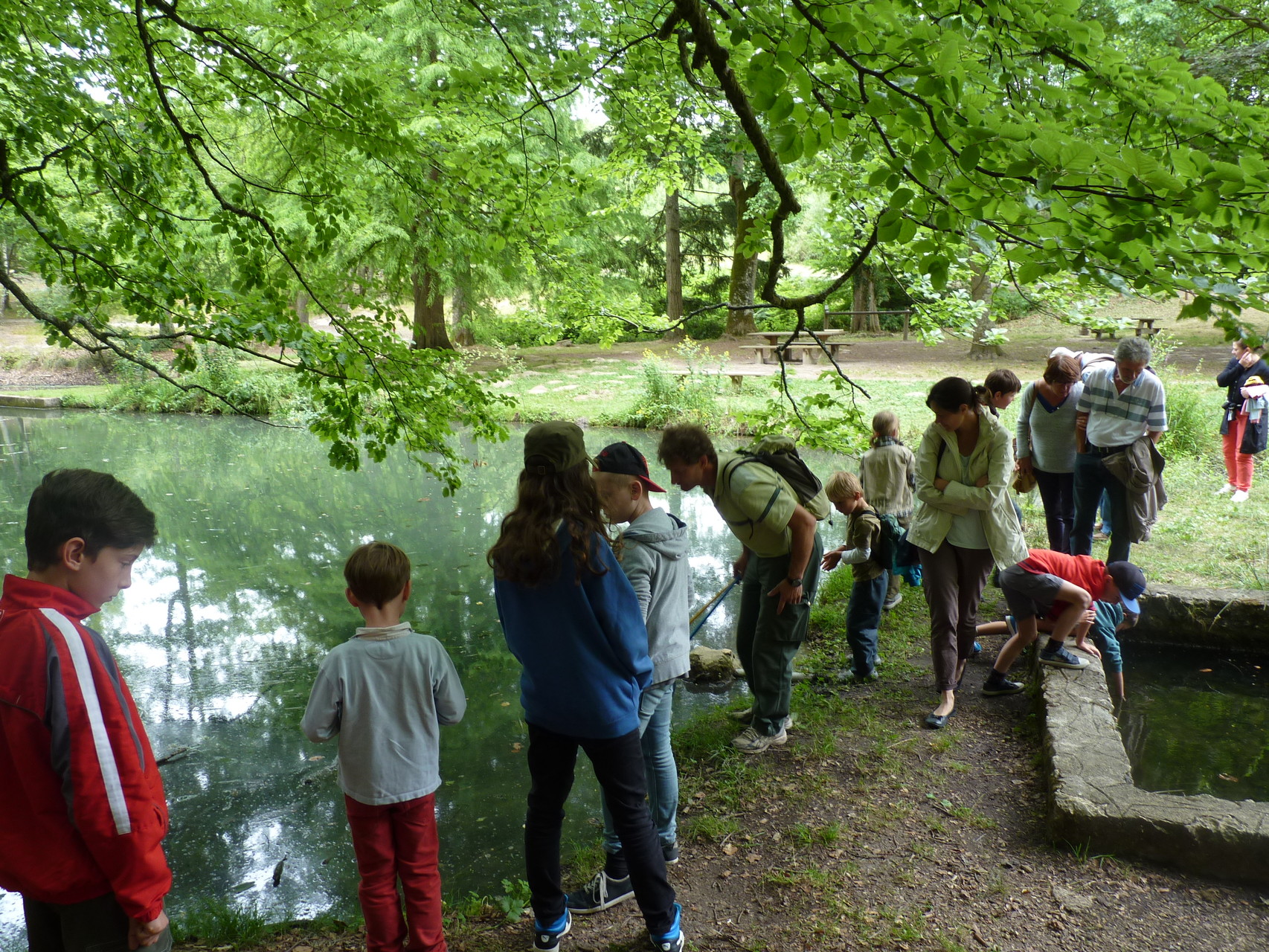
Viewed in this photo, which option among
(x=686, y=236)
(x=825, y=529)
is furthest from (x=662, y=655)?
(x=686, y=236)

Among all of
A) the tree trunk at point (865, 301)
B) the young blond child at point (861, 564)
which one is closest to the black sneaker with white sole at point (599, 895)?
the young blond child at point (861, 564)

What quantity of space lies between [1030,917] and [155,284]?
4690mm

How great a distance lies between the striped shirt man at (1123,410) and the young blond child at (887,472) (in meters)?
1.21

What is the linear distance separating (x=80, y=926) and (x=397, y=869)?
0.97 m

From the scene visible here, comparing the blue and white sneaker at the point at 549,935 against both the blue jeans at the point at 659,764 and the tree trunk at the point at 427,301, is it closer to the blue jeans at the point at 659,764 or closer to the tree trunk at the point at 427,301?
the blue jeans at the point at 659,764

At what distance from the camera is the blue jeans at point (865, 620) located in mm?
4812

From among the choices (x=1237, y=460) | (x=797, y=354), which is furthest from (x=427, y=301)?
(x=1237, y=460)

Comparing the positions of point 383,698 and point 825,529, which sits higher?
point 383,698

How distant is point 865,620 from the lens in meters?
4.89

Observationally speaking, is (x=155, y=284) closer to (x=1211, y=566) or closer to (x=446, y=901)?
(x=446, y=901)

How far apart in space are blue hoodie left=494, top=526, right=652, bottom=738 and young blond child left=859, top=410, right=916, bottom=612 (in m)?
3.19

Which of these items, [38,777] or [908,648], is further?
[908,648]

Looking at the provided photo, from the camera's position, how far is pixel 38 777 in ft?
5.58

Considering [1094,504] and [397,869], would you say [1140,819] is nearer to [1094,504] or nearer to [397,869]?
[397,869]
